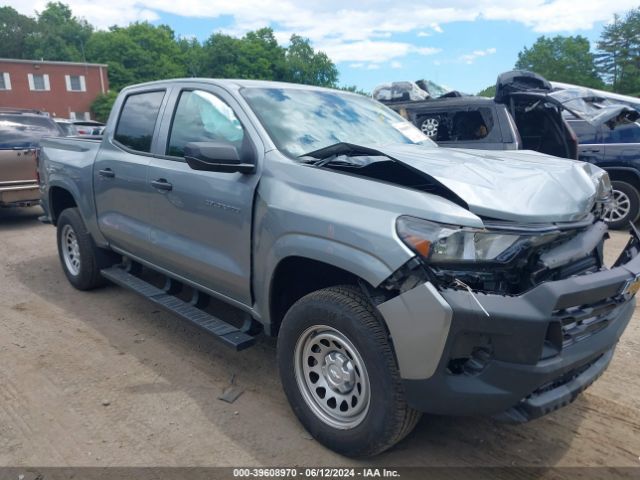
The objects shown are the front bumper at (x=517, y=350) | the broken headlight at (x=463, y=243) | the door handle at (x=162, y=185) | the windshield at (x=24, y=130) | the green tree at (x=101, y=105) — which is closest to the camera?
the front bumper at (x=517, y=350)

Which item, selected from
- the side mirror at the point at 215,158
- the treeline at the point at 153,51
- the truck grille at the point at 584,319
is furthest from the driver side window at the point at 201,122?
the treeline at the point at 153,51

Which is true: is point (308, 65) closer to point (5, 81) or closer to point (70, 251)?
point (5, 81)

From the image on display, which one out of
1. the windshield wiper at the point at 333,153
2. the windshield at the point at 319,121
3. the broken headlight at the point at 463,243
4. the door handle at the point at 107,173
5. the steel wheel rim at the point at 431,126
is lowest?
the door handle at the point at 107,173

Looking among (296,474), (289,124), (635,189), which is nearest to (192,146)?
(289,124)

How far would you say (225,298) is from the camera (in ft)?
11.6

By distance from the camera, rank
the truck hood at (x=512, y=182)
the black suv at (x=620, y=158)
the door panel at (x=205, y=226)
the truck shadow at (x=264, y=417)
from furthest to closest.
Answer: the black suv at (x=620, y=158) → the door panel at (x=205, y=226) → the truck shadow at (x=264, y=417) → the truck hood at (x=512, y=182)

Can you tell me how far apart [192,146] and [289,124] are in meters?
0.70

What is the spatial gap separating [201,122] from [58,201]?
2.88 m

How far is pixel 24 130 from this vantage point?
30.1 ft

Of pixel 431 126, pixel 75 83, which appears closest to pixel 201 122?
pixel 431 126

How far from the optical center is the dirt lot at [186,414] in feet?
9.27

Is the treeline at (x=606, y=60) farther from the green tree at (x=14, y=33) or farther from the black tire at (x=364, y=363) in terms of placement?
the green tree at (x=14, y=33)

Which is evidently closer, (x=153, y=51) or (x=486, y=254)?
(x=486, y=254)

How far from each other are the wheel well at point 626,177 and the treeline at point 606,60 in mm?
49394
